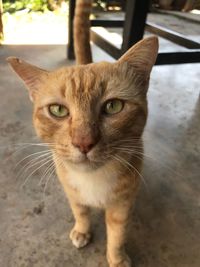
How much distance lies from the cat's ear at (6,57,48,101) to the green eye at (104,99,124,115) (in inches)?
8.8

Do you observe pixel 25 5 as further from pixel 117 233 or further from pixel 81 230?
pixel 117 233

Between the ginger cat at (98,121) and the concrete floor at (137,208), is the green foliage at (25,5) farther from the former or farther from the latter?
the ginger cat at (98,121)

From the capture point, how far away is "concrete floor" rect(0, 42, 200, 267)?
121 cm

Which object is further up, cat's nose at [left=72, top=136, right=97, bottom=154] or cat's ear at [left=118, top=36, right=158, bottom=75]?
cat's ear at [left=118, top=36, right=158, bottom=75]

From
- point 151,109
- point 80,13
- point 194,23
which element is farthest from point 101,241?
point 194,23

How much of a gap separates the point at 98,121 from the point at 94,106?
1.6 inches

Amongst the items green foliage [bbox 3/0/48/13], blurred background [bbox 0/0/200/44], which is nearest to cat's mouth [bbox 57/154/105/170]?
blurred background [bbox 0/0/200/44]

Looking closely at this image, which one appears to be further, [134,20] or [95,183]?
[134,20]

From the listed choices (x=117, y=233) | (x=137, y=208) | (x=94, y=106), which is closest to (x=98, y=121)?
(x=94, y=106)

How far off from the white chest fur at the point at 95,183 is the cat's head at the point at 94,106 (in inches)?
3.5

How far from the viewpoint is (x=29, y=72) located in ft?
3.08

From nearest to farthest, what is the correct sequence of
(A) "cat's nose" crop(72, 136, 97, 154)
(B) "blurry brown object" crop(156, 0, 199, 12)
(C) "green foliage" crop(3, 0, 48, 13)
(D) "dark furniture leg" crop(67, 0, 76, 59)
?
(A) "cat's nose" crop(72, 136, 97, 154)
(D) "dark furniture leg" crop(67, 0, 76, 59)
(C) "green foliage" crop(3, 0, 48, 13)
(B) "blurry brown object" crop(156, 0, 199, 12)

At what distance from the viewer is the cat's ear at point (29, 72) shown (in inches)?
36.2

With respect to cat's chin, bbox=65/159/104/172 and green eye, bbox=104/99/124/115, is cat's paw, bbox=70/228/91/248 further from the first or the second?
green eye, bbox=104/99/124/115
